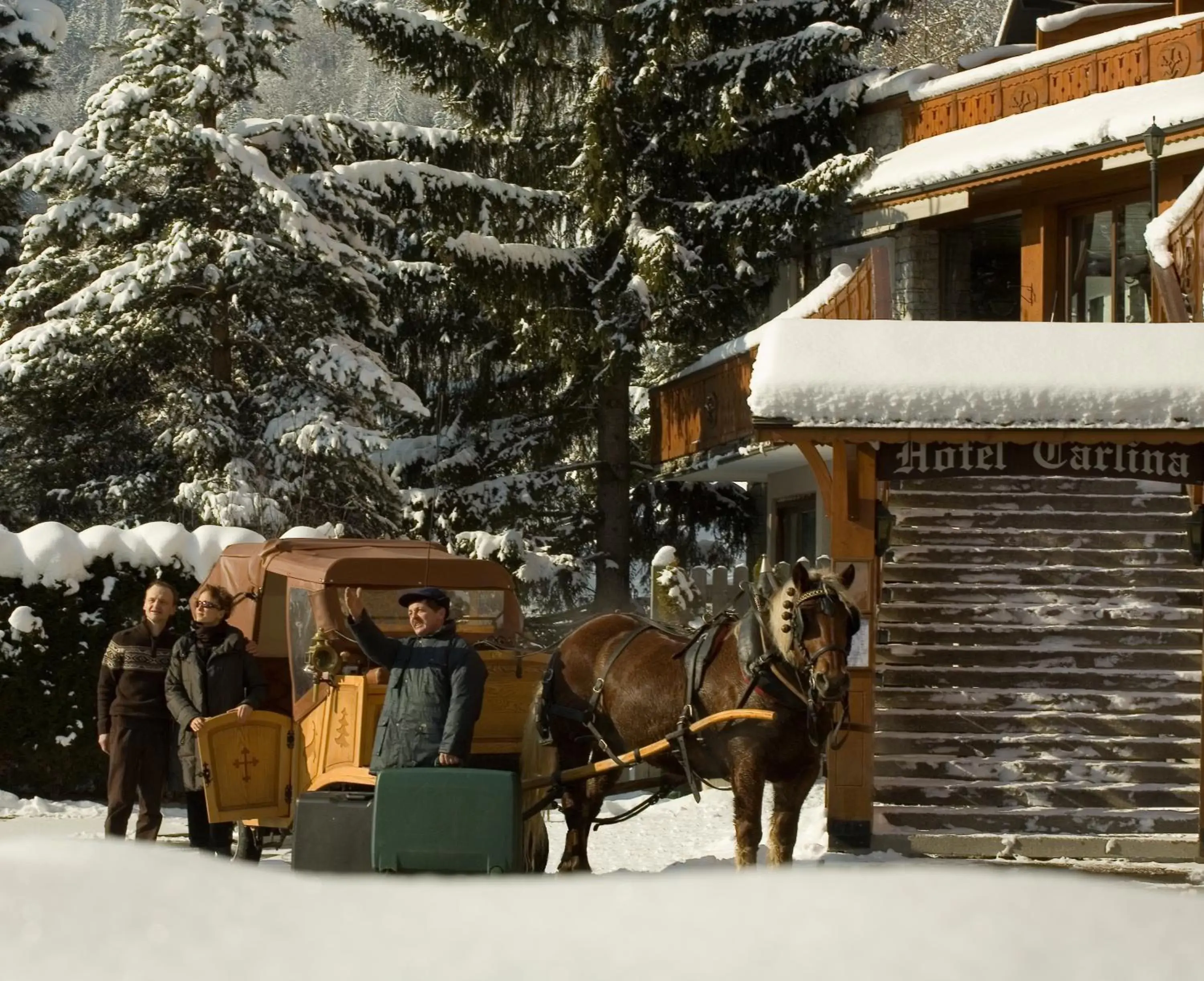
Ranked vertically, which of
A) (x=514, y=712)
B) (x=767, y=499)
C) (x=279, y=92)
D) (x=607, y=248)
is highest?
(x=279, y=92)

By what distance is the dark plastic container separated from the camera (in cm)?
837

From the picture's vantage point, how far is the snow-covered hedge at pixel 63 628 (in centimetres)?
1486

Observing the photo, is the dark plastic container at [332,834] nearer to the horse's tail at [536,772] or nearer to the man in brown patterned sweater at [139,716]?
the horse's tail at [536,772]

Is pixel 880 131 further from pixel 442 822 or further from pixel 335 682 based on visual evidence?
pixel 442 822

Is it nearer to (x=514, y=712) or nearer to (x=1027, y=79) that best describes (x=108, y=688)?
(x=514, y=712)

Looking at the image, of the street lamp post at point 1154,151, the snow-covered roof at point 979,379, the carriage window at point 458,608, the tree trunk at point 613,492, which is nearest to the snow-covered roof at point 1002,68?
the street lamp post at point 1154,151

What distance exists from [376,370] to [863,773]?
9.30 m

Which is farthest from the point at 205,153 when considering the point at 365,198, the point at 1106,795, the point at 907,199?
the point at 1106,795

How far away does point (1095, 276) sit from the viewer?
22562mm

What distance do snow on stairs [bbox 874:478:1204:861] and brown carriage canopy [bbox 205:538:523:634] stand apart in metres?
3.67

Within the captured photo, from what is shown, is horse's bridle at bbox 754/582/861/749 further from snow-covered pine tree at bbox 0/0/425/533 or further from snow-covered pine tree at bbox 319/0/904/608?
snow-covered pine tree at bbox 319/0/904/608

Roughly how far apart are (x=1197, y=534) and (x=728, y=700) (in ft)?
17.8

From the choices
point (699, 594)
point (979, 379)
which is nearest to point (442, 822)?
point (979, 379)

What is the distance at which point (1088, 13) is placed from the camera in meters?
25.1
